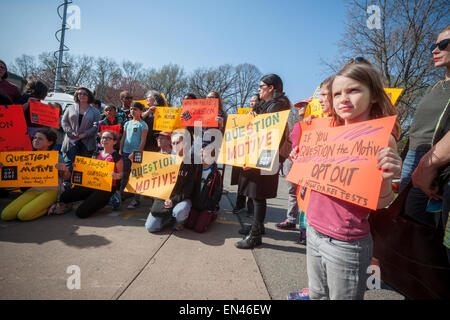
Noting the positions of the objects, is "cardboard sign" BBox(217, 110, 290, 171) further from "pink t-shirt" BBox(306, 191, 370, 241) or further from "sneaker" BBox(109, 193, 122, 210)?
"sneaker" BBox(109, 193, 122, 210)

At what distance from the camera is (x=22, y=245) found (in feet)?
7.25

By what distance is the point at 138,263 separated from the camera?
2.03m

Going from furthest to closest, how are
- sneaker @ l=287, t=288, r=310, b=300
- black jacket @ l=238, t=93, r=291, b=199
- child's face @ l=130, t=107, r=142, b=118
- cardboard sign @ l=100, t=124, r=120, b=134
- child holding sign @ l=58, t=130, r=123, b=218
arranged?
cardboard sign @ l=100, t=124, r=120, b=134 → child's face @ l=130, t=107, r=142, b=118 → child holding sign @ l=58, t=130, r=123, b=218 → black jacket @ l=238, t=93, r=291, b=199 → sneaker @ l=287, t=288, r=310, b=300

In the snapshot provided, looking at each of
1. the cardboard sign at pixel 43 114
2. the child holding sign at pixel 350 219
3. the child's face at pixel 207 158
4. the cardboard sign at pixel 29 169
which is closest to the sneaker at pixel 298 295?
the child holding sign at pixel 350 219

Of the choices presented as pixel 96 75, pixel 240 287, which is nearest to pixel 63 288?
pixel 240 287

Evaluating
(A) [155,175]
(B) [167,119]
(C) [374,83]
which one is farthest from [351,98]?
(B) [167,119]

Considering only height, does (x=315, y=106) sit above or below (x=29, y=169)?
above

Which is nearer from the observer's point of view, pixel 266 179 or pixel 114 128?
pixel 266 179

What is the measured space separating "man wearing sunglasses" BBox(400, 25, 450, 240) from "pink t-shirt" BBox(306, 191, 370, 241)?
0.41 metres

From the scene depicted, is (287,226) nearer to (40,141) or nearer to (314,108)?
(314,108)

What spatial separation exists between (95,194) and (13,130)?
1.58 m

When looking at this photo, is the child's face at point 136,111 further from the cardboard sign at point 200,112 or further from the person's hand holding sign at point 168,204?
the person's hand holding sign at point 168,204

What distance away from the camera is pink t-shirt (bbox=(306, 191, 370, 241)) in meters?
1.05

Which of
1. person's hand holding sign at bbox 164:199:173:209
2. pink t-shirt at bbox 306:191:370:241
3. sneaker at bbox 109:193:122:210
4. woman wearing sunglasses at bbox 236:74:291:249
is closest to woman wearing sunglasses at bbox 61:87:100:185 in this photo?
sneaker at bbox 109:193:122:210
